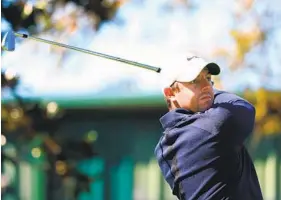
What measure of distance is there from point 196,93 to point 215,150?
210 mm

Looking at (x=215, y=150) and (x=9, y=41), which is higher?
(x=9, y=41)

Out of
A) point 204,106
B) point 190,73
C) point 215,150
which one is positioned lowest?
point 215,150

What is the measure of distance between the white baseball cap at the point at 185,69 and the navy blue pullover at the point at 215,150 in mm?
118

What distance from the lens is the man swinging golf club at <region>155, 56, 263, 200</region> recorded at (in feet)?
9.64

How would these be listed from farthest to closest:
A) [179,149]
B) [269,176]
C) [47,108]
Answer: [269,176] < [47,108] < [179,149]

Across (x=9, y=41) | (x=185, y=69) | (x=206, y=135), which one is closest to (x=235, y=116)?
(x=206, y=135)

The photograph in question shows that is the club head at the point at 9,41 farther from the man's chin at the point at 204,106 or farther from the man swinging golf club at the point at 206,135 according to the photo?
the man's chin at the point at 204,106

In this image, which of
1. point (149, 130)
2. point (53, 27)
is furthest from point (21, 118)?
point (149, 130)

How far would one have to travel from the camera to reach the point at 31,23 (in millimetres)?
6289

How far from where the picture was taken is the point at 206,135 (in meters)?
2.95

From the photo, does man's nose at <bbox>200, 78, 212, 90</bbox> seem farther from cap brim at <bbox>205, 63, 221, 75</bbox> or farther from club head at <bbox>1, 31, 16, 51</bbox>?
club head at <bbox>1, 31, 16, 51</bbox>

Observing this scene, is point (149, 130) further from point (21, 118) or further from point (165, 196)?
point (21, 118)

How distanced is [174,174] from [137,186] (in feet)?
29.8

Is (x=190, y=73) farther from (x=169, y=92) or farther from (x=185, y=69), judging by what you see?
(x=169, y=92)
